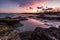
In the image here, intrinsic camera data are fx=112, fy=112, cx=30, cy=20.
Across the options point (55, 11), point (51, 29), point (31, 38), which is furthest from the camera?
point (55, 11)

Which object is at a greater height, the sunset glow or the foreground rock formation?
the sunset glow

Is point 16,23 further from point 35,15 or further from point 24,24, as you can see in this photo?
point 35,15

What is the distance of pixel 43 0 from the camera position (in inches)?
153

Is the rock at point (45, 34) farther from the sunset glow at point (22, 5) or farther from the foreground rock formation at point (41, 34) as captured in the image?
the sunset glow at point (22, 5)

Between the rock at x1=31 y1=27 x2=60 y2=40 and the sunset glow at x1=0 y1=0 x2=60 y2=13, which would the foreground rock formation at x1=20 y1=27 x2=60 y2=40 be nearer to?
the rock at x1=31 y1=27 x2=60 y2=40

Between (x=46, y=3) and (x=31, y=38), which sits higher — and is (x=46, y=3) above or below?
above

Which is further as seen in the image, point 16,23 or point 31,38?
point 16,23

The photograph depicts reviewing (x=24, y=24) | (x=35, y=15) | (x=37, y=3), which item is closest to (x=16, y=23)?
(x=24, y=24)

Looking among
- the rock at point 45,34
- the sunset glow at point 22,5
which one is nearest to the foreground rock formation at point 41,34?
the rock at point 45,34

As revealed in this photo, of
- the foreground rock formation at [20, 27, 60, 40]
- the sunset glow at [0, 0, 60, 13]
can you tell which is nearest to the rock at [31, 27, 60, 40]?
the foreground rock formation at [20, 27, 60, 40]

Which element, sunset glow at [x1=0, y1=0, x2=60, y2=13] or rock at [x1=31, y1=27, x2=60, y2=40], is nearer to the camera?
rock at [x1=31, y1=27, x2=60, y2=40]

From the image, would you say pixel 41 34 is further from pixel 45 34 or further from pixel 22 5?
pixel 22 5

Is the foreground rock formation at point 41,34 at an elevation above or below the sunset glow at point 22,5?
below

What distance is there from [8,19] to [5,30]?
0.42 metres
